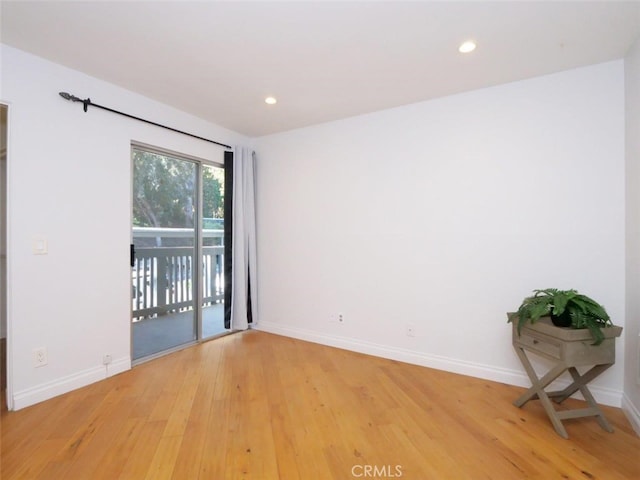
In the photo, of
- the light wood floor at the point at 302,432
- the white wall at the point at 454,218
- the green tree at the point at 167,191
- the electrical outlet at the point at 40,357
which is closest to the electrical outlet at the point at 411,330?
the white wall at the point at 454,218

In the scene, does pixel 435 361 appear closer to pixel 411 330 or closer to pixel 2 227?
pixel 411 330

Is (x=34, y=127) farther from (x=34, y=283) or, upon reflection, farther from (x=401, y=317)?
(x=401, y=317)

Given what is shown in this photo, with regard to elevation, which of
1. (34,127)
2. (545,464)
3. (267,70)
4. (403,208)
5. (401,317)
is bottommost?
(545,464)

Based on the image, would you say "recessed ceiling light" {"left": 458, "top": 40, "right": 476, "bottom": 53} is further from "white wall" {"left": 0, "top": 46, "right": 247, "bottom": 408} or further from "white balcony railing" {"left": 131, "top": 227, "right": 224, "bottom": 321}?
"white balcony railing" {"left": 131, "top": 227, "right": 224, "bottom": 321}

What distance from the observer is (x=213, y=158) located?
350cm

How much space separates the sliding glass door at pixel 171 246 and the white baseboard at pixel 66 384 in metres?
0.24

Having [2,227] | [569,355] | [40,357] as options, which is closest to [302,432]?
[569,355]

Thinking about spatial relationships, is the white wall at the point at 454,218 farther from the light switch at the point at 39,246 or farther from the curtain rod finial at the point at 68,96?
the light switch at the point at 39,246

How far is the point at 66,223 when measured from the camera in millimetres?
2312

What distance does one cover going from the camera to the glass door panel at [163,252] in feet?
9.59

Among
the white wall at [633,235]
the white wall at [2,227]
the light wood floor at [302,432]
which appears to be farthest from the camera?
the white wall at [2,227]

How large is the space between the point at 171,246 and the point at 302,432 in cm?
232

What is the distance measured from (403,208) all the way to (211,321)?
272cm

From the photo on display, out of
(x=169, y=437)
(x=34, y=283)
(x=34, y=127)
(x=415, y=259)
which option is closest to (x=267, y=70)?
(x=34, y=127)
